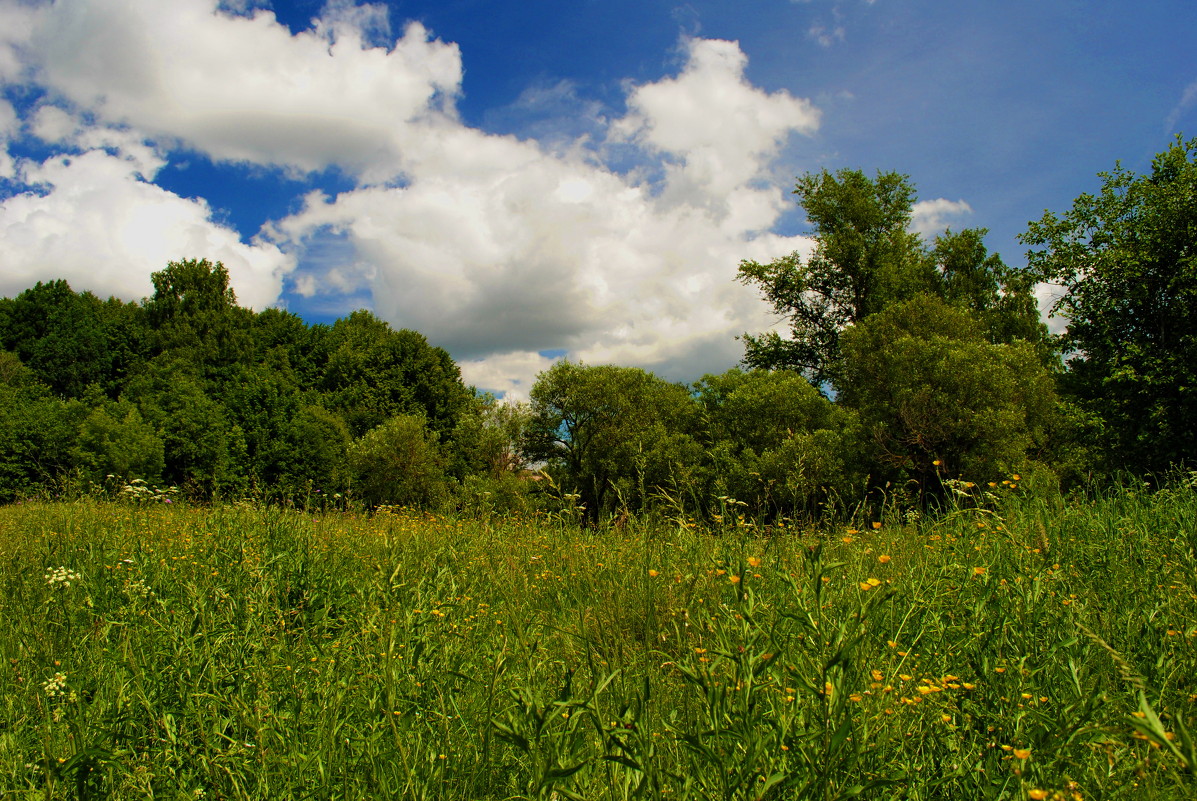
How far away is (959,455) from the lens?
20016mm

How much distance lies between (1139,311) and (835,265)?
15.9m

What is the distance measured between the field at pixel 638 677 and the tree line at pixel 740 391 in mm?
Result: 1416

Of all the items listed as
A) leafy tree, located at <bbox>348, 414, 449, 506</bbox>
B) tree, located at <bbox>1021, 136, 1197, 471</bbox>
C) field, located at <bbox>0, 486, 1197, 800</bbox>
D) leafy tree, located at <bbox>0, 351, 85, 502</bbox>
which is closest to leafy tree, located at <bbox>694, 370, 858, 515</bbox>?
tree, located at <bbox>1021, 136, 1197, 471</bbox>

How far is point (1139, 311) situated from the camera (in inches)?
665

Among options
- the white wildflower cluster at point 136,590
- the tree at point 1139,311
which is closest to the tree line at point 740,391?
the tree at point 1139,311

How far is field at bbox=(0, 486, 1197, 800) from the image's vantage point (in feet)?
5.46

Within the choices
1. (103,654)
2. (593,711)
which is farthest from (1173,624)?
(103,654)

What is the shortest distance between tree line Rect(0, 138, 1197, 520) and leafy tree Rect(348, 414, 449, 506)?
127mm

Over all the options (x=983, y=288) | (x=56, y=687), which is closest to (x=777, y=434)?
(x=983, y=288)

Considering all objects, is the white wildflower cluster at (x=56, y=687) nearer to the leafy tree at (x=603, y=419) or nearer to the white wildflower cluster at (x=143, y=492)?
the white wildflower cluster at (x=143, y=492)

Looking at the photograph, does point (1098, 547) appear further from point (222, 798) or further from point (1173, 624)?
point (222, 798)

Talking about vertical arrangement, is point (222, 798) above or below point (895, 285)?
below

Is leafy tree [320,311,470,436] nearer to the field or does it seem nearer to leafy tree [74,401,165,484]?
leafy tree [74,401,165,484]

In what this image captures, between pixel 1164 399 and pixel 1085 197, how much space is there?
6861mm
